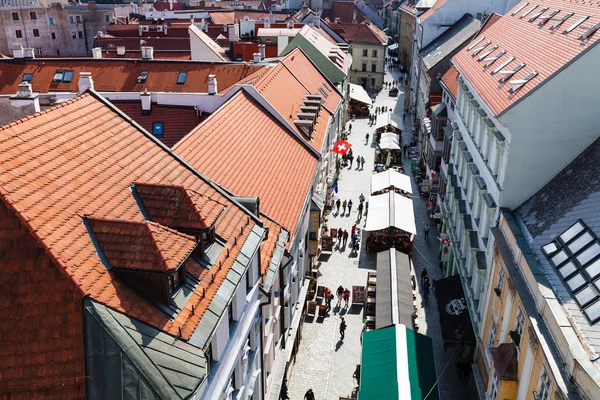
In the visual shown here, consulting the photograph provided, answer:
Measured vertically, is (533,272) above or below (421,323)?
below

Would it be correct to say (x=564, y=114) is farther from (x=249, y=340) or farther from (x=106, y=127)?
(x=106, y=127)

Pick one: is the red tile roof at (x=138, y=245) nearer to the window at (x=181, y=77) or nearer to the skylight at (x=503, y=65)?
the skylight at (x=503, y=65)

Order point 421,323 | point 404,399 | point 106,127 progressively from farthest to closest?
point 421,323 → point 404,399 → point 106,127

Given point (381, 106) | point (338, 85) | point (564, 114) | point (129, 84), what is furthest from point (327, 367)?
point (381, 106)

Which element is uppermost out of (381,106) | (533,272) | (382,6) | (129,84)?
(382,6)

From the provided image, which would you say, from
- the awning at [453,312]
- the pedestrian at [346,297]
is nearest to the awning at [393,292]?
the awning at [453,312]

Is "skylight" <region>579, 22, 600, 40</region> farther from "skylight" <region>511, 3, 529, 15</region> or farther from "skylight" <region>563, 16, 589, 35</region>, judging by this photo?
"skylight" <region>511, 3, 529, 15</region>
